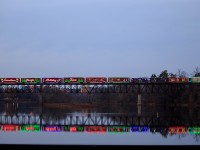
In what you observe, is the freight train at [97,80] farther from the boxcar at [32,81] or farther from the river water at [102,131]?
the river water at [102,131]

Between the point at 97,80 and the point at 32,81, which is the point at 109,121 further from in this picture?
the point at 32,81

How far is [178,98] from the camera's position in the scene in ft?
404

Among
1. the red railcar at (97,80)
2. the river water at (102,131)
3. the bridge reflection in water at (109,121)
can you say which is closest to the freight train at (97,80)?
the red railcar at (97,80)

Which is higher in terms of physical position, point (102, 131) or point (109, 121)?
point (102, 131)

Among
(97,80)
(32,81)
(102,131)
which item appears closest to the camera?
(102,131)

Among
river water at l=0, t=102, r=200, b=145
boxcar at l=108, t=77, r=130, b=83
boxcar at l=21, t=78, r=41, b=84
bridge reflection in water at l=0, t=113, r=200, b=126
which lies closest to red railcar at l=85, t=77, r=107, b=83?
boxcar at l=108, t=77, r=130, b=83

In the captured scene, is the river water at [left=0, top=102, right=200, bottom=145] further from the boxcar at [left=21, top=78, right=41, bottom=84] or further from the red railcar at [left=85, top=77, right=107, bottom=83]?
the boxcar at [left=21, top=78, right=41, bottom=84]

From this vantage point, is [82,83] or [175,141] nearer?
[175,141]

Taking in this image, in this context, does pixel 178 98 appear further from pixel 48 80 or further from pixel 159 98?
pixel 48 80

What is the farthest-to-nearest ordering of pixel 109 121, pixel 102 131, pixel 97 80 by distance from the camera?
pixel 97 80
pixel 109 121
pixel 102 131

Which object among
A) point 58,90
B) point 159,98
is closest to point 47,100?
point 58,90

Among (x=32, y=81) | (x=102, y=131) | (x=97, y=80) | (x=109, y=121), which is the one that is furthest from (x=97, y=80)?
(x=102, y=131)
